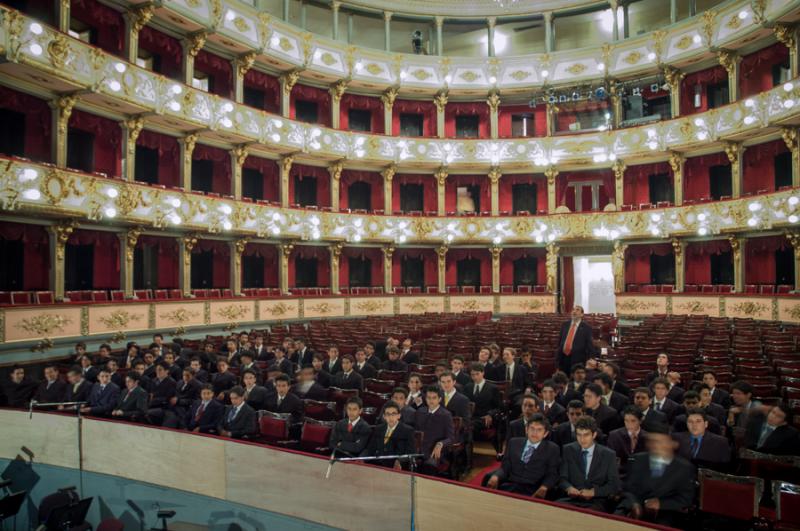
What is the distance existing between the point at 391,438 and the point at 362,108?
73.4 feet

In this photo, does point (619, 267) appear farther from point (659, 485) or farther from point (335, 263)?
point (659, 485)

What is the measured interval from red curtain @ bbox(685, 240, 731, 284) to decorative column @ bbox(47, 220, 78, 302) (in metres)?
23.1

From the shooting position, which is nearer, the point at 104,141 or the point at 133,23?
the point at 133,23

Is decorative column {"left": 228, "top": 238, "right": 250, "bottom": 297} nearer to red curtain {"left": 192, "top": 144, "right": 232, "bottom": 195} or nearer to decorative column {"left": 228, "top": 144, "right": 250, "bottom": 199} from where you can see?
decorative column {"left": 228, "top": 144, "right": 250, "bottom": 199}

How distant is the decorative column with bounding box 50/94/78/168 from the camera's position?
15.2 m

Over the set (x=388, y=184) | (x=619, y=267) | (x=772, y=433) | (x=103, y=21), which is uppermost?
(x=103, y=21)

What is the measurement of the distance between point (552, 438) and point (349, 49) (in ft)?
71.8

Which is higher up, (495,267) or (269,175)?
(269,175)

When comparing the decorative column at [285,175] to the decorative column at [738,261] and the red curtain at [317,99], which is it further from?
the decorative column at [738,261]

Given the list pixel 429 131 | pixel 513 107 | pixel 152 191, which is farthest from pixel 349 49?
pixel 152 191

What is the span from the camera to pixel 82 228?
53.8 ft

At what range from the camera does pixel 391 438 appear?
6383mm

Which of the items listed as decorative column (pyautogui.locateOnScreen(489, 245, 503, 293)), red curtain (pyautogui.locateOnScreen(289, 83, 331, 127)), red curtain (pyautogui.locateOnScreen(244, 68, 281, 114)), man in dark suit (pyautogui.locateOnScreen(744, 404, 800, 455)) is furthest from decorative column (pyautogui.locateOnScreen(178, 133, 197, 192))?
man in dark suit (pyautogui.locateOnScreen(744, 404, 800, 455))

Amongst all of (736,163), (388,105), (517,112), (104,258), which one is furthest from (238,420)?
(517,112)
